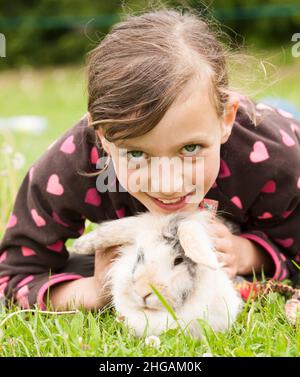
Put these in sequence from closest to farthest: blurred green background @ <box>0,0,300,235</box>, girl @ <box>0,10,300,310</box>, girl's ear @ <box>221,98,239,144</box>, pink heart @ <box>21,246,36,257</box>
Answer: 1. girl @ <box>0,10,300,310</box>
2. girl's ear @ <box>221,98,239,144</box>
3. pink heart @ <box>21,246,36,257</box>
4. blurred green background @ <box>0,0,300,235</box>

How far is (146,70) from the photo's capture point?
136 cm

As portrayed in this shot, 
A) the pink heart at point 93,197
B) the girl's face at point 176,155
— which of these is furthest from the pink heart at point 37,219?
the girl's face at point 176,155

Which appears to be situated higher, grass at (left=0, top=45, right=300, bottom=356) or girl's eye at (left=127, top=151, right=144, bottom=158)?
girl's eye at (left=127, top=151, right=144, bottom=158)

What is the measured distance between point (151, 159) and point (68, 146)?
408 mm

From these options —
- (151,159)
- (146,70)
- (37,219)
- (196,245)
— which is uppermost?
(146,70)

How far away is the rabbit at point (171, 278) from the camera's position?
1285 millimetres

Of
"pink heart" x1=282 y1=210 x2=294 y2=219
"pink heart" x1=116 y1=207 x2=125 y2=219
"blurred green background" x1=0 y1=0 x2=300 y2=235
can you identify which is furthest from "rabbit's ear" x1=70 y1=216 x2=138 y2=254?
"blurred green background" x1=0 y1=0 x2=300 y2=235

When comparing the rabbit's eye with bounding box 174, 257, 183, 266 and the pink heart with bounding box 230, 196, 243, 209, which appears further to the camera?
the pink heart with bounding box 230, 196, 243, 209

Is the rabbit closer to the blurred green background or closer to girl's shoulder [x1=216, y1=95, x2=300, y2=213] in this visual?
girl's shoulder [x1=216, y1=95, x2=300, y2=213]

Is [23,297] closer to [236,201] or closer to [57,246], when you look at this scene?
[57,246]

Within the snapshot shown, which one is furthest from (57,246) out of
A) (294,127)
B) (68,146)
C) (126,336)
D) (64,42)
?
(64,42)

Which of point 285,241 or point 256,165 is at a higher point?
point 256,165

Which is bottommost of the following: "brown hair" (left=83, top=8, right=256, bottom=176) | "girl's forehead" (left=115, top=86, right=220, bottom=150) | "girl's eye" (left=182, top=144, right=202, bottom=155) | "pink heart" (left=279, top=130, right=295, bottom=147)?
"pink heart" (left=279, top=130, right=295, bottom=147)

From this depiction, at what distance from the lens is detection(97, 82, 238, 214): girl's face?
1.34 meters
